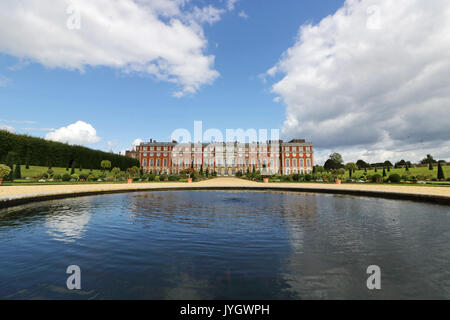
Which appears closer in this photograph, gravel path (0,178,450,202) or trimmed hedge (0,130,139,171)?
gravel path (0,178,450,202)

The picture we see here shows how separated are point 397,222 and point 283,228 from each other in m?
3.57

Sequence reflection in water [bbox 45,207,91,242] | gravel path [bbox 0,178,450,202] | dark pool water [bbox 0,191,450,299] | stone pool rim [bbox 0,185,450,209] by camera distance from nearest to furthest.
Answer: dark pool water [bbox 0,191,450,299] < reflection in water [bbox 45,207,91,242] < stone pool rim [bbox 0,185,450,209] < gravel path [bbox 0,178,450,202]

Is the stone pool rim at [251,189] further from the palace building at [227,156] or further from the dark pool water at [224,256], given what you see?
the palace building at [227,156]

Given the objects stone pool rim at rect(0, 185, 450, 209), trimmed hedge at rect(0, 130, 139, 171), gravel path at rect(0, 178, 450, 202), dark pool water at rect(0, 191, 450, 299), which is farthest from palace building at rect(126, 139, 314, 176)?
dark pool water at rect(0, 191, 450, 299)

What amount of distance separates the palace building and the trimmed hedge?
71.5 feet

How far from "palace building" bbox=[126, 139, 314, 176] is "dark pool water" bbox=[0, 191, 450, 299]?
5141cm

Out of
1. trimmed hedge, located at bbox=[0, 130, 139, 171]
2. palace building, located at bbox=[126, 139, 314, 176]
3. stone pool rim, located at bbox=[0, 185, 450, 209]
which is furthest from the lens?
palace building, located at bbox=[126, 139, 314, 176]

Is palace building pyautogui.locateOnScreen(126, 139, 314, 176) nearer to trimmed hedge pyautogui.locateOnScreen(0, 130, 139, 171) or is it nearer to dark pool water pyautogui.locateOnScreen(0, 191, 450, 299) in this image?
trimmed hedge pyautogui.locateOnScreen(0, 130, 139, 171)

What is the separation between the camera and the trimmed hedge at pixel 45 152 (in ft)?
79.9

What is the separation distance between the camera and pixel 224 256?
386 cm

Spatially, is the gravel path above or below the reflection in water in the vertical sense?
above

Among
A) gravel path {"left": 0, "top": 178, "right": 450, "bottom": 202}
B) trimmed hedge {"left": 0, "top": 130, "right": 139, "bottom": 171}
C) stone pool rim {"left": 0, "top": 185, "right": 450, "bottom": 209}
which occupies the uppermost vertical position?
trimmed hedge {"left": 0, "top": 130, "right": 139, "bottom": 171}

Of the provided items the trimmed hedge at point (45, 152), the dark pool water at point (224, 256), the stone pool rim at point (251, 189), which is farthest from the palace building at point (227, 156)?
the dark pool water at point (224, 256)

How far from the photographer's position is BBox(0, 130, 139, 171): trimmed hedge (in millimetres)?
24359
